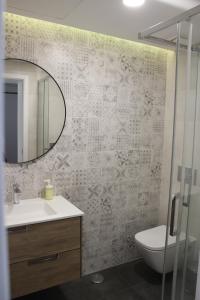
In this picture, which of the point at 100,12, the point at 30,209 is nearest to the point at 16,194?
the point at 30,209

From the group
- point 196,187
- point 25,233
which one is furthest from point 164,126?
point 25,233

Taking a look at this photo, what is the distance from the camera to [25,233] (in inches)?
63.3

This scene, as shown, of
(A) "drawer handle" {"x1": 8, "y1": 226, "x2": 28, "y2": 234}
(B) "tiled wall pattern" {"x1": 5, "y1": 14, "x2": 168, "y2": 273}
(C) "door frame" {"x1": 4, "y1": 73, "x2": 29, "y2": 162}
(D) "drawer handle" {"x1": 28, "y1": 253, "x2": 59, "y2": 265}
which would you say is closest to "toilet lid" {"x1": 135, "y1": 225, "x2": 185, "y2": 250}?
(B) "tiled wall pattern" {"x1": 5, "y1": 14, "x2": 168, "y2": 273}

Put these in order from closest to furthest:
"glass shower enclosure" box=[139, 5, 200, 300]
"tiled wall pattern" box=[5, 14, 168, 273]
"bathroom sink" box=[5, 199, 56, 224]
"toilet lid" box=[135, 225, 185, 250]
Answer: "glass shower enclosure" box=[139, 5, 200, 300] < "bathroom sink" box=[5, 199, 56, 224] < "tiled wall pattern" box=[5, 14, 168, 273] < "toilet lid" box=[135, 225, 185, 250]

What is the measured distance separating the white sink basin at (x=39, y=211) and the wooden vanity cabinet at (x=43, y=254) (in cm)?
4

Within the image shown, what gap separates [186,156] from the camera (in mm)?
1435

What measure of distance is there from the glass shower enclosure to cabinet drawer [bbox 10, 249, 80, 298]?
730mm

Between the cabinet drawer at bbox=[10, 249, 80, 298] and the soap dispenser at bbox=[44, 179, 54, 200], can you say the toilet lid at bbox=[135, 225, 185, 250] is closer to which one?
the cabinet drawer at bbox=[10, 249, 80, 298]

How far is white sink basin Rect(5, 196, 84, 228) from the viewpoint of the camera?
1640 mm

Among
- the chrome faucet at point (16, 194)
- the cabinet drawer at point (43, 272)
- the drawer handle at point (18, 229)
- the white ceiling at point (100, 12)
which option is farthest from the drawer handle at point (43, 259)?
the white ceiling at point (100, 12)

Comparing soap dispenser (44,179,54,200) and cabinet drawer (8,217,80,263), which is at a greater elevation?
soap dispenser (44,179,54,200)

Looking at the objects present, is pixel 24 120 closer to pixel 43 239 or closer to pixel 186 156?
pixel 43 239

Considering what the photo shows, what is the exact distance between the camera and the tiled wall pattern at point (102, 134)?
2053 millimetres

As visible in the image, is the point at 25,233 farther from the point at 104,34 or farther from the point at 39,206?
the point at 104,34
